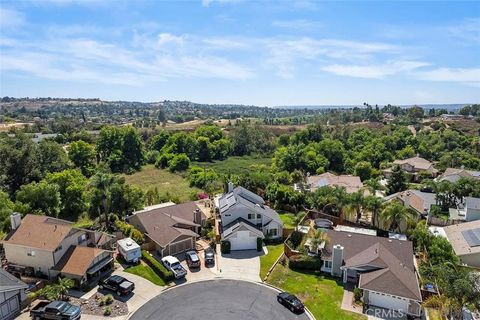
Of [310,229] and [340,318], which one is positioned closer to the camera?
[340,318]

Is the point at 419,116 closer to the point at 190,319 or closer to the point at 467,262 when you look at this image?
the point at 467,262

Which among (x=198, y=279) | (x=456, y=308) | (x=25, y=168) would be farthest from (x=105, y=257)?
(x=25, y=168)

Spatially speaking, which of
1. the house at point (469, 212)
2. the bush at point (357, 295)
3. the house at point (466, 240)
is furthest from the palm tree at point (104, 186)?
the house at point (469, 212)

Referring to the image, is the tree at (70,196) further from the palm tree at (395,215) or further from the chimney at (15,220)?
the palm tree at (395,215)

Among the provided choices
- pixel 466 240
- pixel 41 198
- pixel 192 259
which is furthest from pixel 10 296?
pixel 466 240

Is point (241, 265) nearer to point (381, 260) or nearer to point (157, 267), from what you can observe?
point (157, 267)

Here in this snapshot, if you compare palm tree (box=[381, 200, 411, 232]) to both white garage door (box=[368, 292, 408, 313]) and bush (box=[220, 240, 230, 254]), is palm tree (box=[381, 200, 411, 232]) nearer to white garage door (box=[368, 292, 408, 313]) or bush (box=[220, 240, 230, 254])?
white garage door (box=[368, 292, 408, 313])
